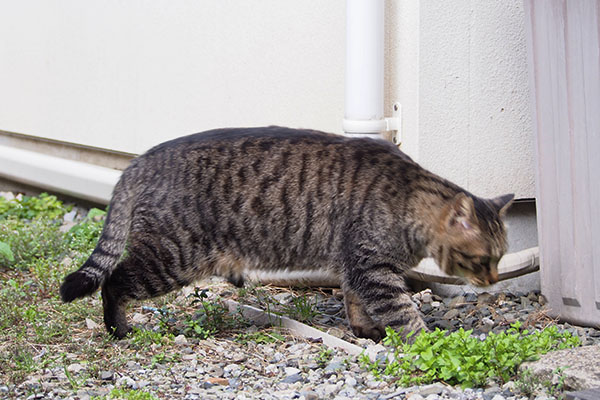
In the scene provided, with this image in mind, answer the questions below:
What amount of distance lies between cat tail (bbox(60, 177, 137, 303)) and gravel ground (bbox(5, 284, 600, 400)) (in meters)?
0.32

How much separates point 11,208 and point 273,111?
9.99 feet

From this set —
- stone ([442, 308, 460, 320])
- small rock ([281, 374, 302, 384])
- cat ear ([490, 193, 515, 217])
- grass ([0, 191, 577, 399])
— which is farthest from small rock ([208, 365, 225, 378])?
cat ear ([490, 193, 515, 217])

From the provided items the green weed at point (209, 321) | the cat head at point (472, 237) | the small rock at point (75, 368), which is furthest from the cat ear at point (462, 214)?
the small rock at point (75, 368)

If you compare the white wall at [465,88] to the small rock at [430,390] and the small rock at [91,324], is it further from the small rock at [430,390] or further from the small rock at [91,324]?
the small rock at [91,324]

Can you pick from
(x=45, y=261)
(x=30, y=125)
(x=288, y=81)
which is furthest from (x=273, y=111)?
(x=30, y=125)

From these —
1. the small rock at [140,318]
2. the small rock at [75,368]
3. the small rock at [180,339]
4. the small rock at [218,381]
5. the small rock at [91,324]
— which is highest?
the small rock at [140,318]

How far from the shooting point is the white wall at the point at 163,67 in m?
5.54

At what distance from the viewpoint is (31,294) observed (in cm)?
512

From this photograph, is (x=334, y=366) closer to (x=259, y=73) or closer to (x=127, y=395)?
(x=127, y=395)

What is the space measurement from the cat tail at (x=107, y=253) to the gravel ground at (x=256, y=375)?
32 cm

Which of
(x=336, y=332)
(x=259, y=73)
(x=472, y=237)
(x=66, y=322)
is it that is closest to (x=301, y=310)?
(x=336, y=332)

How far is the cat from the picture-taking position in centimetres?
423

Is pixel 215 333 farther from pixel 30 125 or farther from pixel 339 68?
pixel 30 125

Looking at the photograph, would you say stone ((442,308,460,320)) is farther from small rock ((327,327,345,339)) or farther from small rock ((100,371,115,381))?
small rock ((100,371,115,381))
